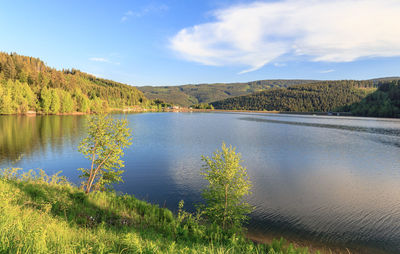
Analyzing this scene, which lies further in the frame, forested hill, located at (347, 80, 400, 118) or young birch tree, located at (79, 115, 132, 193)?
forested hill, located at (347, 80, 400, 118)

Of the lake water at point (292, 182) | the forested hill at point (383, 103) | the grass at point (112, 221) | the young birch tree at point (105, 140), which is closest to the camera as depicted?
the grass at point (112, 221)

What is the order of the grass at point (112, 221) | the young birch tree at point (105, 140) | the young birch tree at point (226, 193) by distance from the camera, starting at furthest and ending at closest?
the young birch tree at point (105, 140) < the young birch tree at point (226, 193) < the grass at point (112, 221)

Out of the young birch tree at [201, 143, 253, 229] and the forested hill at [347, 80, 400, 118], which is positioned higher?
the forested hill at [347, 80, 400, 118]

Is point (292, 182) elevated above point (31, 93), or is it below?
below

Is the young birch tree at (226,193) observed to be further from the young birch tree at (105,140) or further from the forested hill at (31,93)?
the forested hill at (31,93)

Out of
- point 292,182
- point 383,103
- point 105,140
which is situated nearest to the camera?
point 105,140

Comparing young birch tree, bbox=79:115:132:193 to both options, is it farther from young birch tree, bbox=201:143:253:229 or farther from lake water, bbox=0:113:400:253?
young birch tree, bbox=201:143:253:229

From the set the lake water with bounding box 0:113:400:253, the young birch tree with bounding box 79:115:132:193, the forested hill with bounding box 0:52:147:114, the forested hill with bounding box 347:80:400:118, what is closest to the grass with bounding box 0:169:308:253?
the young birch tree with bounding box 79:115:132:193

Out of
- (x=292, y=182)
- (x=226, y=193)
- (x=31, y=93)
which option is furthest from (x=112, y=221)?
(x=31, y=93)

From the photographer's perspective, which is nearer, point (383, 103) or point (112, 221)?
point (112, 221)

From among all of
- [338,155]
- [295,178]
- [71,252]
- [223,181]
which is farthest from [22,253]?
[338,155]

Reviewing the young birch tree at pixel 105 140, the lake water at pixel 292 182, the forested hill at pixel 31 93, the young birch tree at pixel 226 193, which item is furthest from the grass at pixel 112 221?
the forested hill at pixel 31 93

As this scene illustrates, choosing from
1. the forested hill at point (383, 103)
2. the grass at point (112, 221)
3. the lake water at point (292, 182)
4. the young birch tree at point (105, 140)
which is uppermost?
the forested hill at point (383, 103)

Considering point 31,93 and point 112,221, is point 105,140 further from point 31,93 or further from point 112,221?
point 31,93
